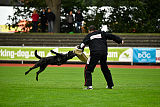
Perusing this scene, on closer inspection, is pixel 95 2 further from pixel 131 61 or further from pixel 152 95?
pixel 152 95

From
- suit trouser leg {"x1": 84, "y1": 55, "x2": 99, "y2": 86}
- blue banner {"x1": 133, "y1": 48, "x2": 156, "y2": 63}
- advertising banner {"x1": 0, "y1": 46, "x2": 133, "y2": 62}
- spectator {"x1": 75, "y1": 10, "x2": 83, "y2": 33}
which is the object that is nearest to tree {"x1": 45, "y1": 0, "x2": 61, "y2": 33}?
spectator {"x1": 75, "y1": 10, "x2": 83, "y2": 33}

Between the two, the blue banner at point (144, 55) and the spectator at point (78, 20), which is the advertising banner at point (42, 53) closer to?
the blue banner at point (144, 55)

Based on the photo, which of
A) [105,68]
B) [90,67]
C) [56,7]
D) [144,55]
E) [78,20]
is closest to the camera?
[90,67]

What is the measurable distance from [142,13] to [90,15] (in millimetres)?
4559

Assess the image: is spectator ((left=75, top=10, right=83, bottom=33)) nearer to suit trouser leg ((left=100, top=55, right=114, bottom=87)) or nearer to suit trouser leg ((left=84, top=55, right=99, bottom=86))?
suit trouser leg ((left=100, top=55, right=114, bottom=87))

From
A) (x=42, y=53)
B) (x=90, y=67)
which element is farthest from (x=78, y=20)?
(x=90, y=67)

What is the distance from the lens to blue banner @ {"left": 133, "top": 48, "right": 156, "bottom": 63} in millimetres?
25859

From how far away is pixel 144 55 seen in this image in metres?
26.0

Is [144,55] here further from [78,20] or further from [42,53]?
[78,20]

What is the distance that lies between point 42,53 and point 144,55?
650 centimetres

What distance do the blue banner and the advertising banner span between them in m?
0.32

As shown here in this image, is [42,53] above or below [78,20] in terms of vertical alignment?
below

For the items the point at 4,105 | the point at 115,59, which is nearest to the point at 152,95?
the point at 4,105

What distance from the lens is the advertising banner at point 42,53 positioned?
84.9 feet
